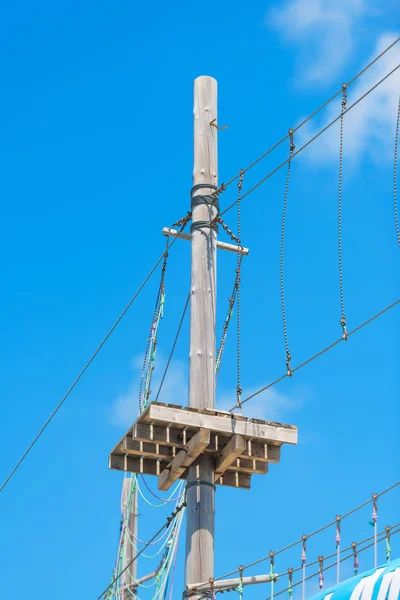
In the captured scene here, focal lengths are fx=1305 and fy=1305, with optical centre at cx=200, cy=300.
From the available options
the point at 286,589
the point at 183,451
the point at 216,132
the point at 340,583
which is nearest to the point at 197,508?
the point at 183,451

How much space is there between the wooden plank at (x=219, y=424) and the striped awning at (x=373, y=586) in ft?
7.07

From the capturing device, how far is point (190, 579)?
38.4 ft

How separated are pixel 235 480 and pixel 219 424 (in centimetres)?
90

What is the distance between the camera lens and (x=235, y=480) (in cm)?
1267

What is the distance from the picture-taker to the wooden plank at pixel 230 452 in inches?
470

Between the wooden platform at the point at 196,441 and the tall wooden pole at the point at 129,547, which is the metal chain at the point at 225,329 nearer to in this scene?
the wooden platform at the point at 196,441

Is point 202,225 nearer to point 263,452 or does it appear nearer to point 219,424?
point 219,424

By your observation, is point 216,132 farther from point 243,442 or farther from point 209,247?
point 243,442

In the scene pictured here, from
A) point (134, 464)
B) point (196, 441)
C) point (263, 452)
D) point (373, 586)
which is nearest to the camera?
point (373, 586)

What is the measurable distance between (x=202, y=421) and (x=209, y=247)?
2086 mm

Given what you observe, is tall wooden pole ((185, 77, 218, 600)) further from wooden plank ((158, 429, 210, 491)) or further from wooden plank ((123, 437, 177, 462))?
wooden plank ((123, 437, 177, 462))

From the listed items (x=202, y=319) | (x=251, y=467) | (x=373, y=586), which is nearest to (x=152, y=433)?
(x=251, y=467)

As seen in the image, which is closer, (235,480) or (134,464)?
(134,464)

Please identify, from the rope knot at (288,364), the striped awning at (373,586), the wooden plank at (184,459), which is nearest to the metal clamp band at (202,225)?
the rope knot at (288,364)
